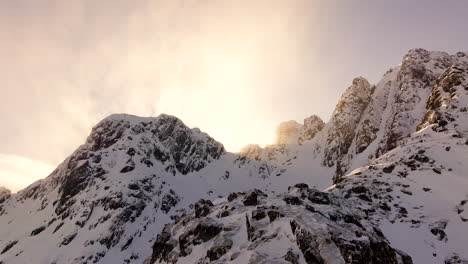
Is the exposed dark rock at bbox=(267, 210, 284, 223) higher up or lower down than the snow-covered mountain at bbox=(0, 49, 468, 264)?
lower down

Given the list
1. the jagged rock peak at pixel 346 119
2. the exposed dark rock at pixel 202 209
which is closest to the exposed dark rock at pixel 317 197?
the exposed dark rock at pixel 202 209

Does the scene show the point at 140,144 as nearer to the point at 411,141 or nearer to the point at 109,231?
the point at 109,231

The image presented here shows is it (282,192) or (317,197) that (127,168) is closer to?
(282,192)

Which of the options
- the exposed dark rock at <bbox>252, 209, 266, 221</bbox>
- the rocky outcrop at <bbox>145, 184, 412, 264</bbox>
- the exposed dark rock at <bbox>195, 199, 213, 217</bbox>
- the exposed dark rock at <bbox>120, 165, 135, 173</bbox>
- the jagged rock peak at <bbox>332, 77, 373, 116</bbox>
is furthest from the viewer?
the jagged rock peak at <bbox>332, 77, 373, 116</bbox>

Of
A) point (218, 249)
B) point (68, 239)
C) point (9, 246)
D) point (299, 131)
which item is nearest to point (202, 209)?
point (218, 249)

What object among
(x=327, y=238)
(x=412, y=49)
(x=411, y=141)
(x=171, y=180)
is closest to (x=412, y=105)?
(x=412, y=49)

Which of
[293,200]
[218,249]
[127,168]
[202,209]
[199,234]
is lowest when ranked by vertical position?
[218,249]

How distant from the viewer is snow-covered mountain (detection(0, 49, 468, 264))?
34.1 metres

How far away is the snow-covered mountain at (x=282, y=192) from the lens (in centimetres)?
3406

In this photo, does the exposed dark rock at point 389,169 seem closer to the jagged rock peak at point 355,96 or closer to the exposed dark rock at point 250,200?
the exposed dark rock at point 250,200

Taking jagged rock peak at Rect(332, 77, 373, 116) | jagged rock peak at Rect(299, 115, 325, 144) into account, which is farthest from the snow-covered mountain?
jagged rock peak at Rect(299, 115, 325, 144)

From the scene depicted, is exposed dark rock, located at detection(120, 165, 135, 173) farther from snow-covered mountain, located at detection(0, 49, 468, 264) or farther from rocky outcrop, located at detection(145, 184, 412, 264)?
rocky outcrop, located at detection(145, 184, 412, 264)

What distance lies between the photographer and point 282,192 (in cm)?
12406

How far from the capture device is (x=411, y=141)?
212ft
